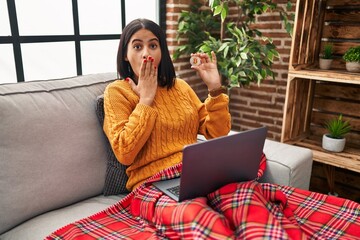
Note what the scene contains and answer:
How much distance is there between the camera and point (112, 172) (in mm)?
1340

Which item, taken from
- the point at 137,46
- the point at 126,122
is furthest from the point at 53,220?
the point at 137,46

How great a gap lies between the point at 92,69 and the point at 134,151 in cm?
118

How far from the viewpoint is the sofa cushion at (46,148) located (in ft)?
3.70

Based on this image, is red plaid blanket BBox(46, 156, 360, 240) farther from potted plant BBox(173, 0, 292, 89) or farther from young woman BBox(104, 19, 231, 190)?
potted plant BBox(173, 0, 292, 89)

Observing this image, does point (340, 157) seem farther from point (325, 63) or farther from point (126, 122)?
point (126, 122)

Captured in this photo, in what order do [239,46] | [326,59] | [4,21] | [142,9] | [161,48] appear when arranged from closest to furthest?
1. [161,48]
2. [4,21]
3. [326,59]
4. [239,46]
5. [142,9]

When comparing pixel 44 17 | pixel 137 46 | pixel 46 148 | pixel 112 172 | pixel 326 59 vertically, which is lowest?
pixel 112 172

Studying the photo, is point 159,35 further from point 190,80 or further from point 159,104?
point 190,80

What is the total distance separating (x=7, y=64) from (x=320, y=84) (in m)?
1.85

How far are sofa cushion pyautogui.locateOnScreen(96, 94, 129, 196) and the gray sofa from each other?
0.02 meters

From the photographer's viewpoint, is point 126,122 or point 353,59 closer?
point 126,122

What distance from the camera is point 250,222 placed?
858 mm

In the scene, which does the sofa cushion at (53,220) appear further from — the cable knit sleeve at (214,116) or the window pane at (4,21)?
the window pane at (4,21)

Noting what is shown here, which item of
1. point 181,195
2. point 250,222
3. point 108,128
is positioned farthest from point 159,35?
point 250,222
